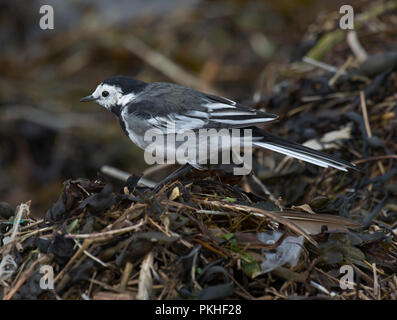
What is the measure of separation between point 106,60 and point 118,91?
3.53 m

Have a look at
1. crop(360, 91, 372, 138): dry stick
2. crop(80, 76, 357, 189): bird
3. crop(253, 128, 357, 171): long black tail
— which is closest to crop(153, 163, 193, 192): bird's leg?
crop(80, 76, 357, 189): bird

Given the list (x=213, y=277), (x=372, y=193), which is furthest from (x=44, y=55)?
(x=213, y=277)

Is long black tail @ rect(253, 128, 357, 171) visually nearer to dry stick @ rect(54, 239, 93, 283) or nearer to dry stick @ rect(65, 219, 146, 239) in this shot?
dry stick @ rect(65, 219, 146, 239)

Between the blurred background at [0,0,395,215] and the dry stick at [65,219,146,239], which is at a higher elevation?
the blurred background at [0,0,395,215]

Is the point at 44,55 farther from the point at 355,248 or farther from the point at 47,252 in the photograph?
the point at 355,248

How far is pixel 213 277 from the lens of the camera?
1993mm

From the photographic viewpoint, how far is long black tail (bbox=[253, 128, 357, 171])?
111 inches

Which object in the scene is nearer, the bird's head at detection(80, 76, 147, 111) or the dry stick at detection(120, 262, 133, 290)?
the dry stick at detection(120, 262, 133, 290)

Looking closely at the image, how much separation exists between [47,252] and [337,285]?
4.22 ft

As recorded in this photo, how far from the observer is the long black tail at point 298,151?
2822mm

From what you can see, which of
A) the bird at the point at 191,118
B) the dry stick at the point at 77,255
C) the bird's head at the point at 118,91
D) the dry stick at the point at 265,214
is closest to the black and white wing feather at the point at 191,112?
the bird at the point at 191,118

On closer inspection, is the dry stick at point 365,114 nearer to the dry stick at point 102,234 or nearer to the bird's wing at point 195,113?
the bird's wing at point 195,113

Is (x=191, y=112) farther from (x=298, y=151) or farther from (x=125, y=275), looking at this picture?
(x=125, y=275)

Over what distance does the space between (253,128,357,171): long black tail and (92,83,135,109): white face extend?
1.09 metres
